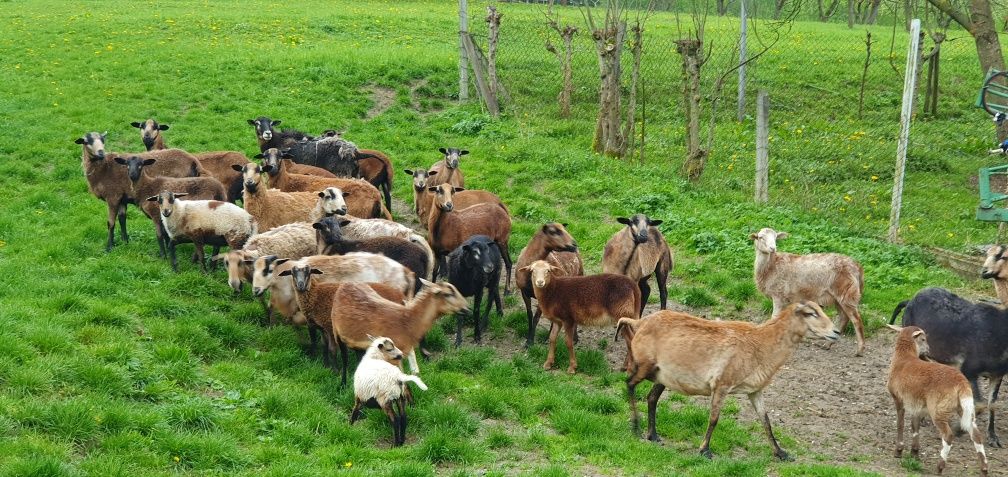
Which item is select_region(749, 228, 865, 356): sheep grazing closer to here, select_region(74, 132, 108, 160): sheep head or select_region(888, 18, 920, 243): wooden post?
select_region(888, 18, 920, 243): wooden post

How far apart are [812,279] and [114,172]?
9.04 m

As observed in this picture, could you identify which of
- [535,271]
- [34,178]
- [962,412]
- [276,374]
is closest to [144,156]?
[34,178]

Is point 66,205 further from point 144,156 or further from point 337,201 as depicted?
point 337,201

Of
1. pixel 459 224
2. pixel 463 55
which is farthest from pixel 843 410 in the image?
pixel 463 55

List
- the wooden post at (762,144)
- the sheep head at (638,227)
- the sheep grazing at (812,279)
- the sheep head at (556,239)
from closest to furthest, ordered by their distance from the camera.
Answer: the sheep grazing at (812,279) < the sheep head at (638,227) < the sheep head at (556,239) < the wooden post at (762,144)

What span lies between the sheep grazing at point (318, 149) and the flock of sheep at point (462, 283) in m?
0.07

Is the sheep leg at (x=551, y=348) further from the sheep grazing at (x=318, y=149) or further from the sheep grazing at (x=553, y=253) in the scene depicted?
the sheep grazing at (x=318, y=149)

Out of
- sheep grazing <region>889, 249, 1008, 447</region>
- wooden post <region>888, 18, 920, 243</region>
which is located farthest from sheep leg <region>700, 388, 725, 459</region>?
wooden post <region>888, 18, 920, 243</region>

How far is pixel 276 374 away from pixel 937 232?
9276 millimetres

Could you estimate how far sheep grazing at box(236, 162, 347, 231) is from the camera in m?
11.3

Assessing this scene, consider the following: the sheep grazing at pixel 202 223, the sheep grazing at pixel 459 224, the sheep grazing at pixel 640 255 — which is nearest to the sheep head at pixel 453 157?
the sheep grazing at pixel 459 224

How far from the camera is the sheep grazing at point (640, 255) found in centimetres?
1024

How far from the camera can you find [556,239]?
10484 mm

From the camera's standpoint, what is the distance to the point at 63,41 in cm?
2384
